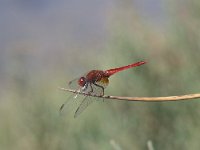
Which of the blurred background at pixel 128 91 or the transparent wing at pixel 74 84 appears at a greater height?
the blurred background at pixel 128 91

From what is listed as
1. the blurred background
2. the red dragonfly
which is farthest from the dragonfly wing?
the blurred background

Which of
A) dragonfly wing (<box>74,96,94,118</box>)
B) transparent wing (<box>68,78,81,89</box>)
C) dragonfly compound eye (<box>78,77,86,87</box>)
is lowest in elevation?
dragonfly wing (<box>74,96,94,118</box>)

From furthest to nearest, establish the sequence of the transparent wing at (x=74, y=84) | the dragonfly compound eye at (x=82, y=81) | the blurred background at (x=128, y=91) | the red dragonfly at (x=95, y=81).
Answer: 1. the blurred background at (x=128, y=91)
2. the transparent wing at (x=74, y=84)
3. the dragonfly compound eye at (x=82, y=81)
4. the red dragonfly at (x=95, y=81)

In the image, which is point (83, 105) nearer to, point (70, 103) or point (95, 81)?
point (70, 103)

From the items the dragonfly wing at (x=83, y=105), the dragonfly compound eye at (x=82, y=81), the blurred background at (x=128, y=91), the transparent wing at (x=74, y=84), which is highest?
the blurred background at (x=128, y=91)

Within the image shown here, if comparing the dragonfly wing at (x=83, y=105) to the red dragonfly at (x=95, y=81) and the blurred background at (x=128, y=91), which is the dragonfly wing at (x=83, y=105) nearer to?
the red dragonfly at (x=95, y=81)

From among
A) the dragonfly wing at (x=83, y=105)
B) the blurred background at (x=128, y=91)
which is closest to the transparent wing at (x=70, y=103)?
the dragonfly wing at (x=83, y=105)

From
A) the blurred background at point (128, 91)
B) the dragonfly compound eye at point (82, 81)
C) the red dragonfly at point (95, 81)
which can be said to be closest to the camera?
the red dragonfly at point (95, 81)

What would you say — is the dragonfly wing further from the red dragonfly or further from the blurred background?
the blurred background

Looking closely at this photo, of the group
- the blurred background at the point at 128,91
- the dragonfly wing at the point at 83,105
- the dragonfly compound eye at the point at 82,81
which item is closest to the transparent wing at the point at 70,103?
the dragonfly wing at the point at 83,105

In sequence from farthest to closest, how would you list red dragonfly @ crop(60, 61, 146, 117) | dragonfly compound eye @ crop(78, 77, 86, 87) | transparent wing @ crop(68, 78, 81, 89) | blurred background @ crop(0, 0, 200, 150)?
blurred background @ crop(0, 0, 200, 150), transparent wing @ crop(68, 78, 81, 89), dragonfly compound eye @ crop(78, 77, 86, 87), red dragonfly @ crop(60, 61, 146, 117)

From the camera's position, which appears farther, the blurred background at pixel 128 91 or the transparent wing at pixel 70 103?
the blurred background at pixel 128 91

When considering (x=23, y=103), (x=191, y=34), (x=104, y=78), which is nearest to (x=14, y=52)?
(x=23, y=103)
